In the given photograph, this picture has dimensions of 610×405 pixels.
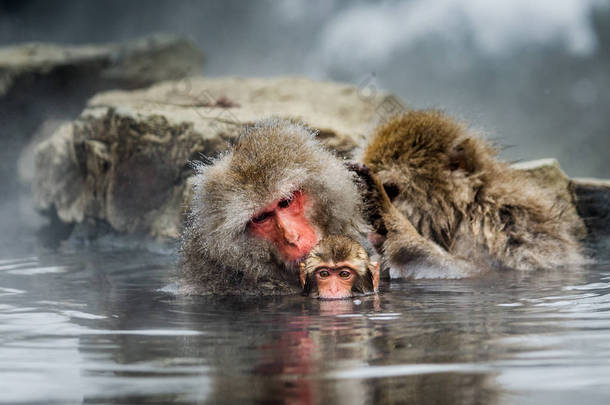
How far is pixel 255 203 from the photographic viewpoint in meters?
4.32

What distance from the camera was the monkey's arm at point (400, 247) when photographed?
5.25 metres

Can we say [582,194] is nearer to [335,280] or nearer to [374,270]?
[374,270]

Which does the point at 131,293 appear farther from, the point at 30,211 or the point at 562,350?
the point at 30,211

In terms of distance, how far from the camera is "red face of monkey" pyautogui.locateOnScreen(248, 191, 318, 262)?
Answer: 4256mm

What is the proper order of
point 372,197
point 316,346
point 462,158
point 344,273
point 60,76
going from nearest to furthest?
point 316,346, point 344,273, point 372,197, point 462,158, point 60,76

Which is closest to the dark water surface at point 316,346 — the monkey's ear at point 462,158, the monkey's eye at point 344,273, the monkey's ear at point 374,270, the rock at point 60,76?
the monkey's ear at point 374,270

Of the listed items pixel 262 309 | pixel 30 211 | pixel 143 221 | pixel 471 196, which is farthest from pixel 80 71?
pixel 262 309

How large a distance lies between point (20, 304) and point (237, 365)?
7.13 feet

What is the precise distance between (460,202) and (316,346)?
3.05 metres

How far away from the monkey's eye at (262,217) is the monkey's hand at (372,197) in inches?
32.8

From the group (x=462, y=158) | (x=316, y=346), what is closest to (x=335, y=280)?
(x=316, y=346)

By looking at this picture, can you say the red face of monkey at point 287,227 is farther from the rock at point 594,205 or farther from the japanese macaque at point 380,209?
the rock at point 594,205

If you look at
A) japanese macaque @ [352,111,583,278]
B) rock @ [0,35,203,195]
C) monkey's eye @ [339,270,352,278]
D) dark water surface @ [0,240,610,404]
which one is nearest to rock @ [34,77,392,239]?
japanese macaque @ [352,111,583,278]

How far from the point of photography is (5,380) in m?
2.37
